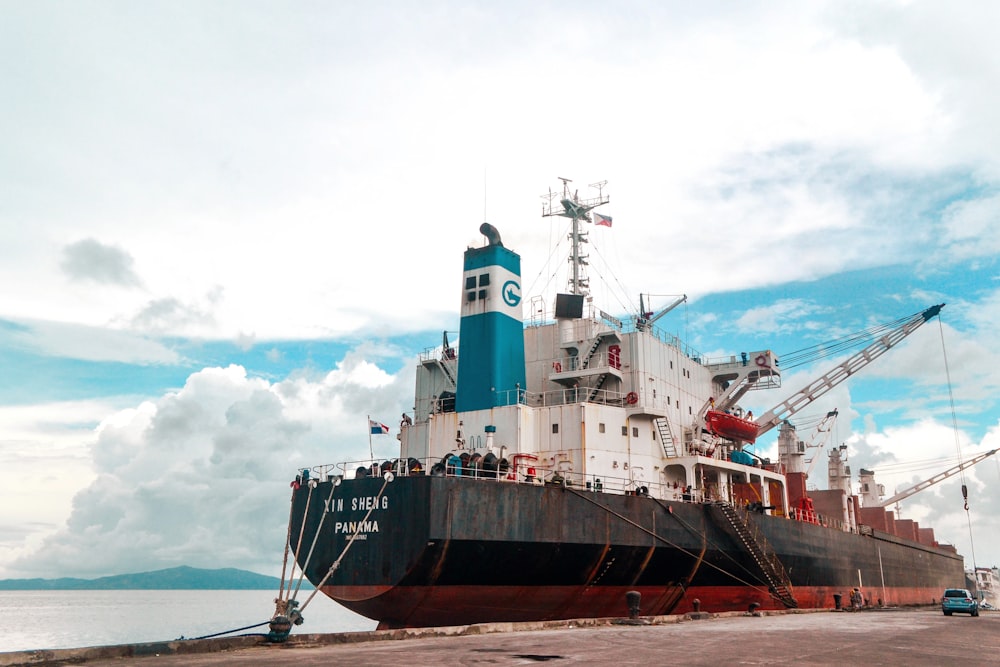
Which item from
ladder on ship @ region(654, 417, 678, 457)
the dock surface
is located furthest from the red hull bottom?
ladder on ship @ region(654, 417, 678, 457)

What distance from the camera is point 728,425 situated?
35.0 m

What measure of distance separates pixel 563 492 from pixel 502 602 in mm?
3575

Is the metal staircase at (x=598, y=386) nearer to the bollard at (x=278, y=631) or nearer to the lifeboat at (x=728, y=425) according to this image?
the lifeboat at (x=728, y=425)

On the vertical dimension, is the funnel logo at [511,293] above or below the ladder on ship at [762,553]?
above

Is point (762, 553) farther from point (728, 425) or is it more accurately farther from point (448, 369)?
point (448, 369)

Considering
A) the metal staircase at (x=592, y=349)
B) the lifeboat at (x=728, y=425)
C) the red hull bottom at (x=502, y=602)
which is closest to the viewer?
the red hull bottom at (x=502, y=602)

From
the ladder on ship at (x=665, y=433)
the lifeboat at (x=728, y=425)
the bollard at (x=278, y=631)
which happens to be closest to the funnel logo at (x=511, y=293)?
the ladder on ship at (x=665, y=433)

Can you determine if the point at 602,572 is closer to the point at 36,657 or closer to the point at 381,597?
the point at 381,597

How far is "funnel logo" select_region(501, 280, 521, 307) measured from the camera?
2956cm

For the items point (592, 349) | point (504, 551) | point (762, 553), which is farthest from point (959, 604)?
point (504, 551)

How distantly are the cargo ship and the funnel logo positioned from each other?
0.12 metres

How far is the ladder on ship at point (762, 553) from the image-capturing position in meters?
28.8

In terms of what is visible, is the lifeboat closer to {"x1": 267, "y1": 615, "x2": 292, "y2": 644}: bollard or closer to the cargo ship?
the cargo ship

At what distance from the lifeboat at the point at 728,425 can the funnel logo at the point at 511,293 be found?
34.9 ft
